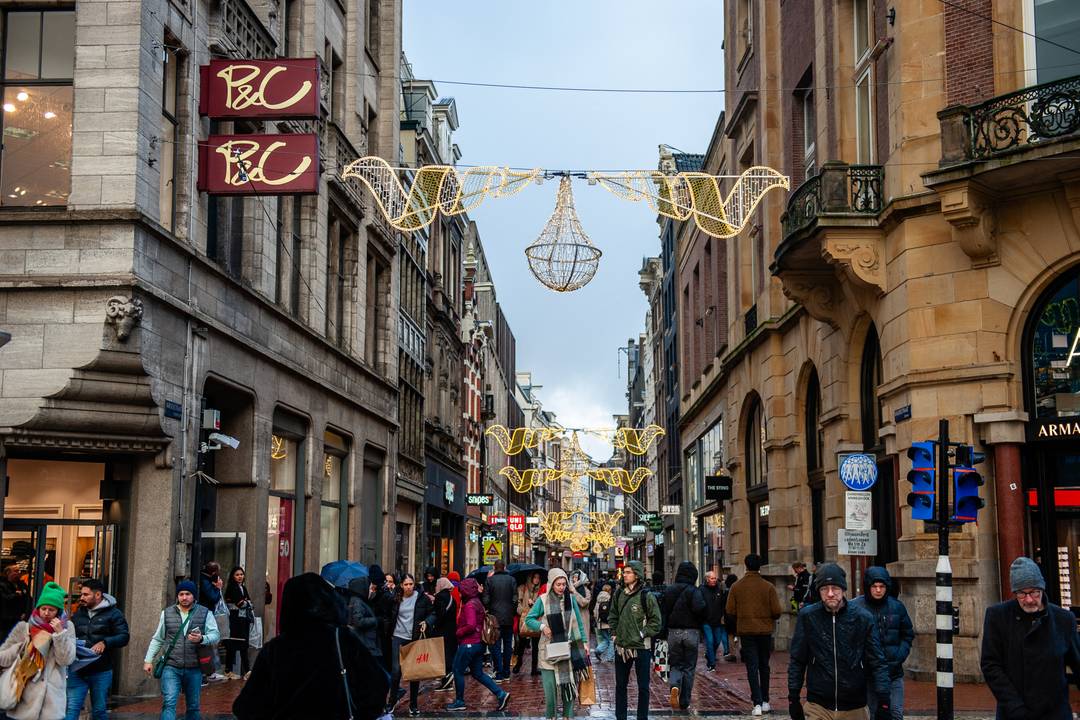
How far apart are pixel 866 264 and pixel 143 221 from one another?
36.2 feet

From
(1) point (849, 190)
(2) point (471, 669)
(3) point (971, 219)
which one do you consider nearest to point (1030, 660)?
(2) point (471, 669)

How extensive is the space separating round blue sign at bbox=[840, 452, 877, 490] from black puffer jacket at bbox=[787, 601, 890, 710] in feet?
23.3

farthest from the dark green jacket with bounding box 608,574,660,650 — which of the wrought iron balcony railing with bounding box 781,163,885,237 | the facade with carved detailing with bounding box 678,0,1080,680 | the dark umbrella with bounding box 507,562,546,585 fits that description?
the dark umbrella with bounding box 507,562,546,585

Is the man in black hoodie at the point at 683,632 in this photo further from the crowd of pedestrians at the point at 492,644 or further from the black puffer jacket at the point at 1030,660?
the black puffer jacket at the point at 1030,660

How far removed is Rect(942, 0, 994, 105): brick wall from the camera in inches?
744

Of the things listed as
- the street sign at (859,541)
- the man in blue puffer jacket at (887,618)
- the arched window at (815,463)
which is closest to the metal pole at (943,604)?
the man in blue puffer jacket at (887,618)

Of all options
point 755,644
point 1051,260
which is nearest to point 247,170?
point 755,644

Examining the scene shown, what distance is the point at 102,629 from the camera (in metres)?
12.1

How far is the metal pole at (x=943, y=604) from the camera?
39.6 ft

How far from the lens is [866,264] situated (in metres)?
20.4

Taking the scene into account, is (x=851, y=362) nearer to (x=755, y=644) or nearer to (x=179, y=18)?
(x=755, y=644)

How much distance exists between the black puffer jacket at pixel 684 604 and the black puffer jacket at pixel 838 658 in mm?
6659

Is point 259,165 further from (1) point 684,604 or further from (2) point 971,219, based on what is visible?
(2) point 971,219

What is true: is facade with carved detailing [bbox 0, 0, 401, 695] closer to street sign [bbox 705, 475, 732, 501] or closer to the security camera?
the security camera
